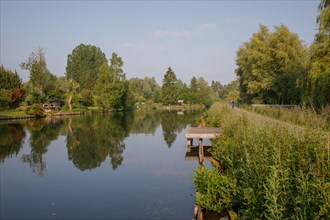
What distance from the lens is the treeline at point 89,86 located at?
173ft

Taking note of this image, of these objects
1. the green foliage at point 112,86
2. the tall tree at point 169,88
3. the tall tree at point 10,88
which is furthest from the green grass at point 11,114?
the tall tree at point 169,88

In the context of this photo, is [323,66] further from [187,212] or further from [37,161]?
[37,161]

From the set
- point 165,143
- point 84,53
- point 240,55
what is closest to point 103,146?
point 165,143

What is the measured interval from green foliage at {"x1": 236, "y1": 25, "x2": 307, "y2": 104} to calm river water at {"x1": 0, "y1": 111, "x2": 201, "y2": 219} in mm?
16962

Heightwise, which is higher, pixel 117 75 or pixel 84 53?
pixel 84 53

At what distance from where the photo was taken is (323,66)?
1778 centimetres

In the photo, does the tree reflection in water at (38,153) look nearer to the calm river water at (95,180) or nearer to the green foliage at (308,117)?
the calm river water at (95,180)

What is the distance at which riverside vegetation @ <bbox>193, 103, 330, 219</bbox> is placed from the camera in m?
4.30

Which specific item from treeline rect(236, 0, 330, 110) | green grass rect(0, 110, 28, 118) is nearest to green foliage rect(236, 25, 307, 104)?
treeline rect(236, 0, 330, 110)

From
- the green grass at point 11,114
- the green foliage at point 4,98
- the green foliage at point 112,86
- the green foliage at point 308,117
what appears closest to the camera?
the green foliage at point 308,117

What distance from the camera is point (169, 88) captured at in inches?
3725

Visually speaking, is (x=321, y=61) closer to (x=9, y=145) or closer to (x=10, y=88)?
(x=9, y=145)

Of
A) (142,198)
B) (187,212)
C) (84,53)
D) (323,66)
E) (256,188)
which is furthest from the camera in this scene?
(84,53)

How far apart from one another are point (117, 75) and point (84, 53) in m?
36.6
